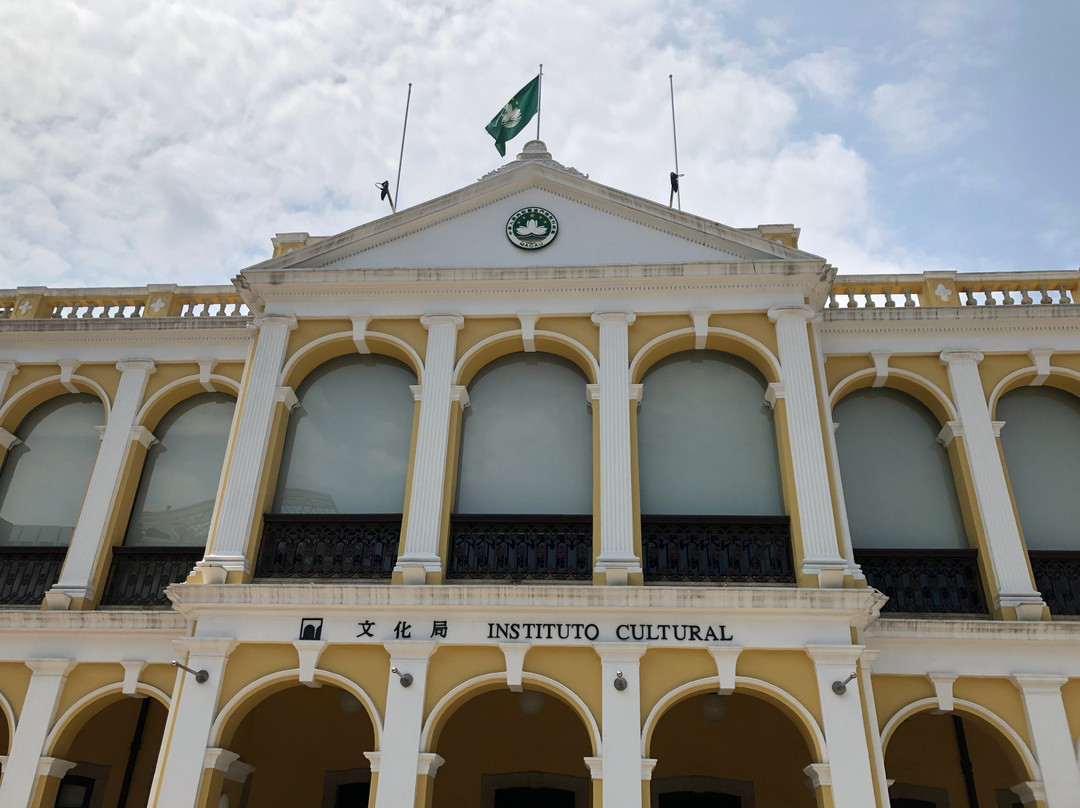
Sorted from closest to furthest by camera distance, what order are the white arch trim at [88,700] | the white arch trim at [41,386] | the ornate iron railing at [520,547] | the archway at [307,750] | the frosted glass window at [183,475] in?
A: 1. the ornate iron railing at [520,547]
2. the white arch trim at [88,700]
3. the archway at [307,750]
4. the frosted glass window at [183,475]
5. the white arch trim at [41,386]

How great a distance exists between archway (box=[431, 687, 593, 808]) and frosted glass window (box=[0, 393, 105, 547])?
648cm

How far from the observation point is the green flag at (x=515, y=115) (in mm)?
15031

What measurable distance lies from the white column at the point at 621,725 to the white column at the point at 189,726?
4.36 meters

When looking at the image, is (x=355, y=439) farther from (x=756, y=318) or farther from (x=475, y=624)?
(x=756, y=318)

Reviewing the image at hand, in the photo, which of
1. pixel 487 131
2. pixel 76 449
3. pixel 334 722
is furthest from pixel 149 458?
pixel 487 131

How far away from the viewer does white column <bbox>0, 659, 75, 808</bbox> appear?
1134 centimetres

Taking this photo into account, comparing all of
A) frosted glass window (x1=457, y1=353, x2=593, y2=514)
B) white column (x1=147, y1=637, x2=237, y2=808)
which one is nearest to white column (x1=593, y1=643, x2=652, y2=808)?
frosted glass window (x1=457, y1=353, x2=593, y2=514)

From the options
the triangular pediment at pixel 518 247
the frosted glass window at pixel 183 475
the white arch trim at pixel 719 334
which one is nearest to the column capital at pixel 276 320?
the triangular pediment at pixel 518 247

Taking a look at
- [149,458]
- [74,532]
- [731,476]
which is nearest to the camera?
[731,476]

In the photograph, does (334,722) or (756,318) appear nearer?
(756,318)

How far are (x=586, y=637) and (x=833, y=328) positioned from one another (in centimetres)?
610

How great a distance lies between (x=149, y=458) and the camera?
46.0 ft

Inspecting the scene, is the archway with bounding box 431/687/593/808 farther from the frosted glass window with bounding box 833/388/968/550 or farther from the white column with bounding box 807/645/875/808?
the frosted glass window with bounding box 833/388/968/550

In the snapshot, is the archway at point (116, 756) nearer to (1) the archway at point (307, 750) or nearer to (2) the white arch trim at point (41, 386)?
(1) the archway at point (307, 750)
